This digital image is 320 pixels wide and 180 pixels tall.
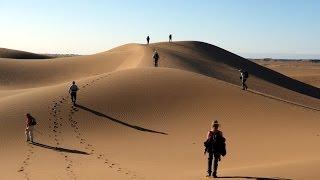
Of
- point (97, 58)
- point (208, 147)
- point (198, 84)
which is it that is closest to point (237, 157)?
point (208, 147)

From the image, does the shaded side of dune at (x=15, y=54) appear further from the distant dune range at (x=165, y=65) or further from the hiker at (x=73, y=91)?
the hiker at (x=73, y=91)

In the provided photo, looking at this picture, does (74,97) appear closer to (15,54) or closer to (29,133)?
(29,133)

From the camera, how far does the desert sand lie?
1287 cm

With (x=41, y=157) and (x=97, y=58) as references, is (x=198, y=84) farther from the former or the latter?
(x=97, y=58)

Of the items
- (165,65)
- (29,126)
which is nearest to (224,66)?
(165,65)

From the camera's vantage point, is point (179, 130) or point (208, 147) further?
point (179, 130)

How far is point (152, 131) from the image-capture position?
18562 millimetres

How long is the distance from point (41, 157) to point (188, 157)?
15.0ft

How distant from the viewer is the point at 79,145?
16.7 metres

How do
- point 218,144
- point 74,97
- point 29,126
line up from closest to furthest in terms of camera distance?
1. point 218,144
2. point 29,126
3. point 74,97

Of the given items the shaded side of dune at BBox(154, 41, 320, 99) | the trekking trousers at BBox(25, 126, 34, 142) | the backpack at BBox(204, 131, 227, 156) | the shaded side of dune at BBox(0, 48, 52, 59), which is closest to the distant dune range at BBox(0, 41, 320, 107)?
the shaded side of dune at BBox(154, 41, 320, 99)

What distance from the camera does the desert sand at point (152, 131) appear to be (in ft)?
42.2

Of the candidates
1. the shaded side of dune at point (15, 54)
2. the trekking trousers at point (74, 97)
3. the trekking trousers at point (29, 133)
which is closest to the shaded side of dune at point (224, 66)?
the trekking trousers at point (74, 97)

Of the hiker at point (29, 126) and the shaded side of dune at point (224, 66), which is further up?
the shaded side of dune at point (224, 66)
